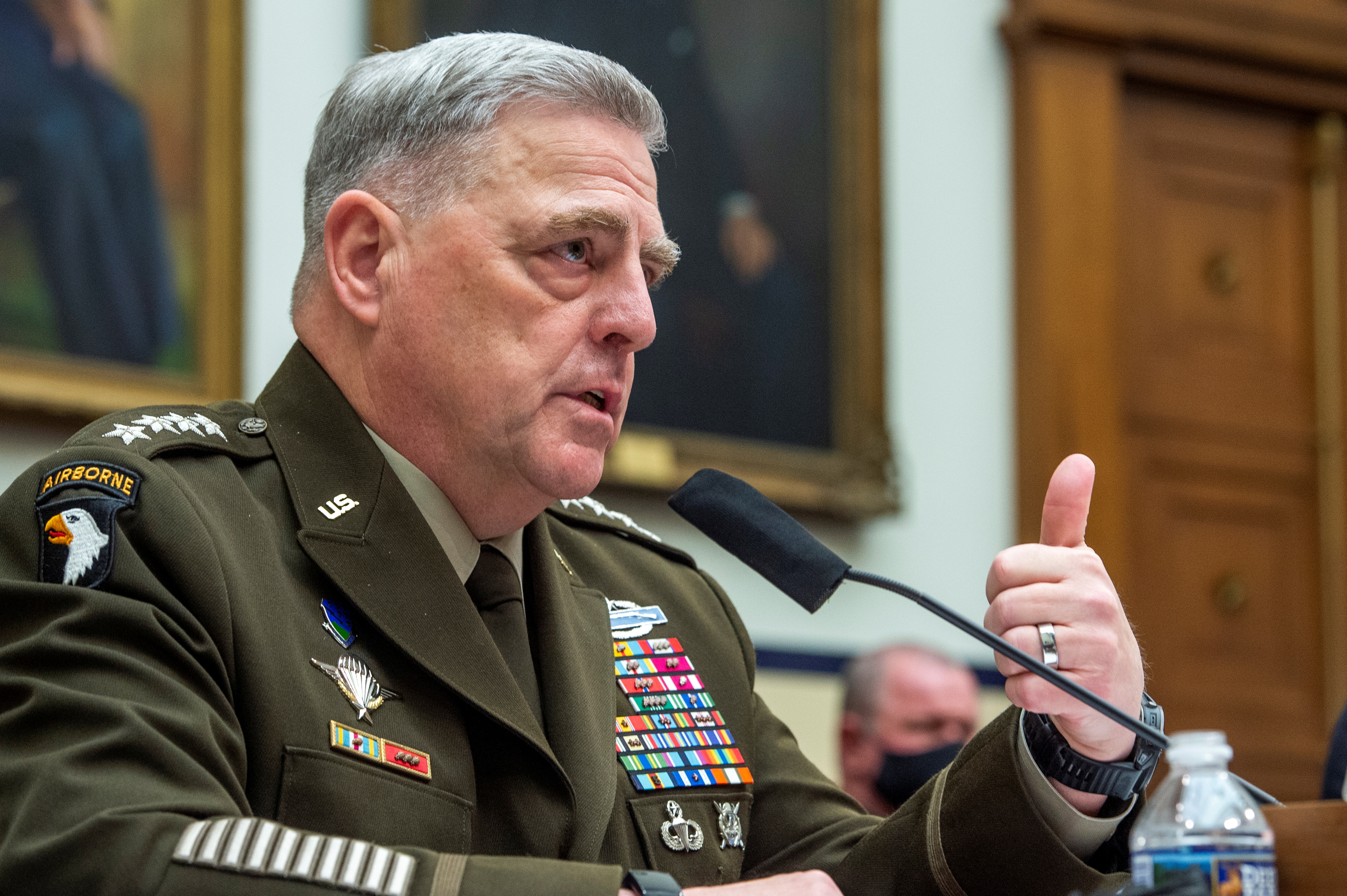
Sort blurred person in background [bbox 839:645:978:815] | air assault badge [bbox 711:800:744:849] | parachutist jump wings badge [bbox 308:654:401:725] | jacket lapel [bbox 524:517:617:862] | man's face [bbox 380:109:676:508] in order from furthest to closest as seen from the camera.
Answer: blurred person in background [bbox 839:645:978:815]
air assault badge [bbox 711:800:744:849]
man's face [bbox 380:109:676:508]
jacket lapel [bbox 524:517:617:862]
parachutist jump wings badge [bbox 308:654:401:725]

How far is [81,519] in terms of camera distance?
5.74ft

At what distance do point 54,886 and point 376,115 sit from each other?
1.07m

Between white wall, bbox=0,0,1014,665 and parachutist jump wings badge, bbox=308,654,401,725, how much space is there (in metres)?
2.94

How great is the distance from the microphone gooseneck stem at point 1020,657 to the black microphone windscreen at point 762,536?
34mm

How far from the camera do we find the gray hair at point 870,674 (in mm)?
4664

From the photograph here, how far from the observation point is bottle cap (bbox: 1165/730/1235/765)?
144cm

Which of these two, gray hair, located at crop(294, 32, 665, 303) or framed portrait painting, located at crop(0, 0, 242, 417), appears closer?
gray hair, located at crop(294, 32, 665, 303)

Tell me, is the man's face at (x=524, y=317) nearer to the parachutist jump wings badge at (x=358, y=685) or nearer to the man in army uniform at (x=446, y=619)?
the man in army uniform at (x=446, y=619)

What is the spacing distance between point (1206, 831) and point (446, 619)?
88 cm

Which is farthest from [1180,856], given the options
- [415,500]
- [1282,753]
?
[1282,753]

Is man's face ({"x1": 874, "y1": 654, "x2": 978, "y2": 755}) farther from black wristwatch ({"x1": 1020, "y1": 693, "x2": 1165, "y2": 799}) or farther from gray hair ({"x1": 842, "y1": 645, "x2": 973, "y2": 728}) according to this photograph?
black wristwatch ({"x1": 1020, "y1": 693, "x2": 1165, "y2": 799})

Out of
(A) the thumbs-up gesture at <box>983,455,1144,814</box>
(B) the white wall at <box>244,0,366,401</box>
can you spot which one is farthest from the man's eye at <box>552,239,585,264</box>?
(B) the white wall at <box>244,0,366,401</box>

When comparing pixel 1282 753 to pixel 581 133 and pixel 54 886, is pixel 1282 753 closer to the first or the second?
pixel 581 133

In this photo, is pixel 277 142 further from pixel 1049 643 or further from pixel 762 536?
pixel 1049 643
